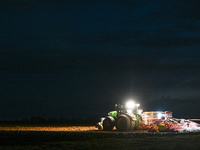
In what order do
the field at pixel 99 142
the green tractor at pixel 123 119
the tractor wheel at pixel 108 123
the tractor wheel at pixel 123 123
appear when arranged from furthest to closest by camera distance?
1. the tractor wheel at pixel 108 123
2. the green tractor at pixel 123 119
3. the tractor wheel at pixel 123 123
4. the field at pixel 99 142

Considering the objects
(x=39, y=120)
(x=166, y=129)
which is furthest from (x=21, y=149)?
(x=39, y=120)

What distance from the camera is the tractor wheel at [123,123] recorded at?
95.6ft

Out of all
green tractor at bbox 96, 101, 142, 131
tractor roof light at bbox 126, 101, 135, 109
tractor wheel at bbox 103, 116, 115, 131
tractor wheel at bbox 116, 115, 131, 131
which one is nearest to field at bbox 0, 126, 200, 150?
tractor wheel at bbox 116, 115, 131, 131

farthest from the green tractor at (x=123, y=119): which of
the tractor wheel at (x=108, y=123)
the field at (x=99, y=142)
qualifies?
the field at (x=99, y=142)

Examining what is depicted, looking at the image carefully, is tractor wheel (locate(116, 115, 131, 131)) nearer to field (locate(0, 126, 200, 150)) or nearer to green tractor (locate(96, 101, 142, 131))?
green tractor (locate(96, 101, 142, 131))

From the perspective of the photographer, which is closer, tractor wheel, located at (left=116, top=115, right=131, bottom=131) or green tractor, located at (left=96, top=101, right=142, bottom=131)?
tractor wheel, located at (left=116, top=115, right=131, bottom=131)

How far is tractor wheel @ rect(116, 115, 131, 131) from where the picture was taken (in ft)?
95.6

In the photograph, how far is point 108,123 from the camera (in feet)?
100

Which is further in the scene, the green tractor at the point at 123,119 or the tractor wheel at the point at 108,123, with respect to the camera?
the tractor wheel at the point at 108,123

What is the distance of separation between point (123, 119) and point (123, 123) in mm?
374

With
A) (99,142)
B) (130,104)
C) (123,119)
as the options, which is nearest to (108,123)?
(123,119)

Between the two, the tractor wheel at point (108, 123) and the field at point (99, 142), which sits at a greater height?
the tractor wheel at point (108, 123)

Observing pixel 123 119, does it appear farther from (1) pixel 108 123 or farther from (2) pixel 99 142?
(2) pixel 99 142

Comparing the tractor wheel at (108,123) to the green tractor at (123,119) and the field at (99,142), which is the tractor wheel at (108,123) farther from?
the field at (99,142)
